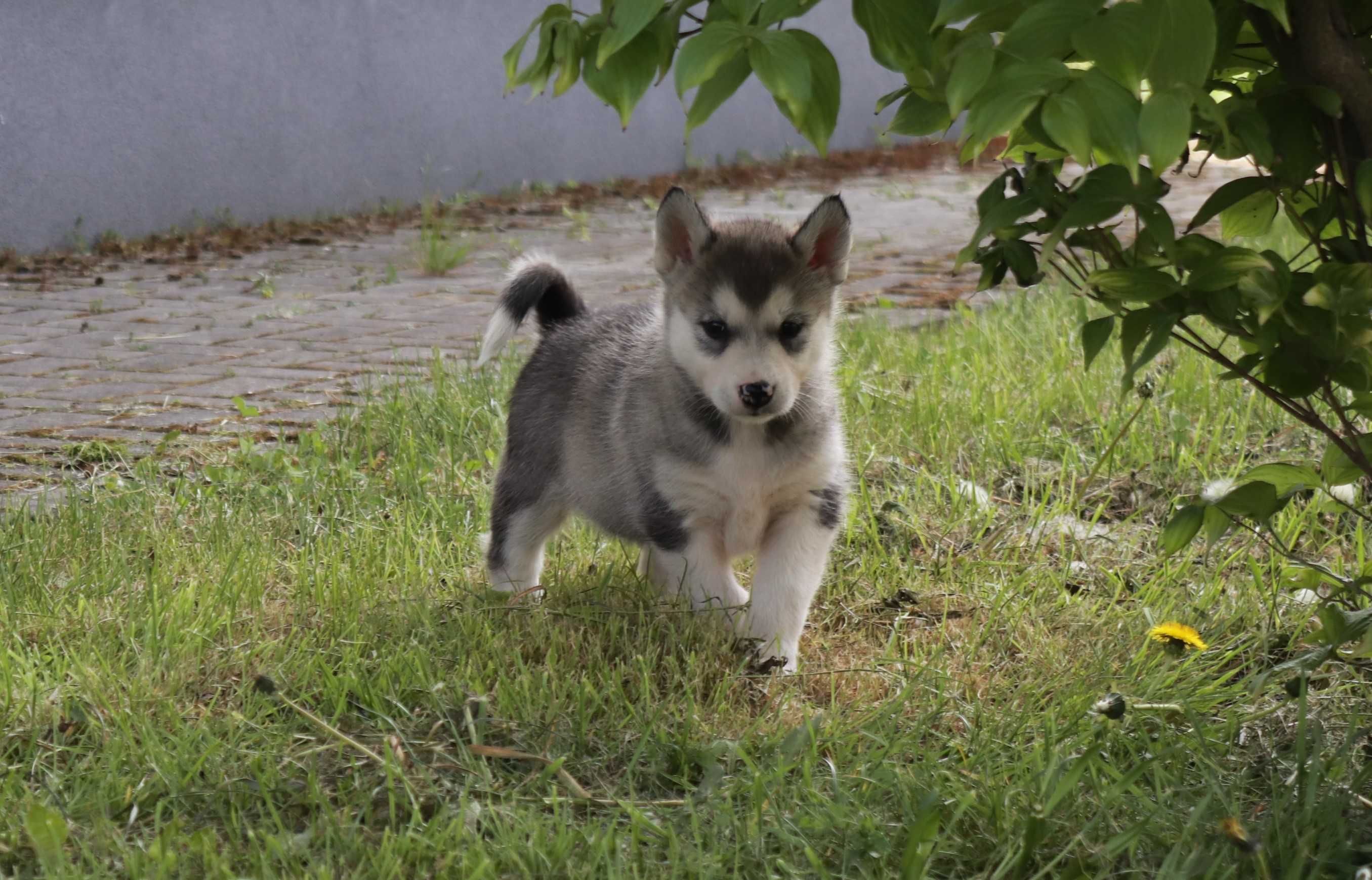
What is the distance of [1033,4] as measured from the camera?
6.44 ft

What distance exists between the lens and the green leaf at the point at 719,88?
201cm

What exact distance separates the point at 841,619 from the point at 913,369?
2.09 metres

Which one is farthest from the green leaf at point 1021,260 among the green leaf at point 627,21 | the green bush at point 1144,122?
the green leaf at point 627,21

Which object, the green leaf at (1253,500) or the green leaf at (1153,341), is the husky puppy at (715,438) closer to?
the green leaf at (1253,500)

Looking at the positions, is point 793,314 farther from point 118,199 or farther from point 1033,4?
point 118,199

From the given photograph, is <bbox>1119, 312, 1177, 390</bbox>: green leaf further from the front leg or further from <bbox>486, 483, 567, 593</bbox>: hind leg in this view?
<bbox>486, 483, 567, 593</bbox>: hind leg

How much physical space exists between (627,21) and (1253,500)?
1.35m

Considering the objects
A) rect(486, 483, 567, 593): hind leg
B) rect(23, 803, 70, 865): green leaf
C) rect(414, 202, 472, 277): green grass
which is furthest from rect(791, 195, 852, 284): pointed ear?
rect(414, 202, 472, 277): green grass

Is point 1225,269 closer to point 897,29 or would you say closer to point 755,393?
point 897,29

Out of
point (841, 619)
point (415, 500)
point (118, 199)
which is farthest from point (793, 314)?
point (118, 199)

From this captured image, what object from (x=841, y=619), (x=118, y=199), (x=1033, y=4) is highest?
(x=1033, y=4)

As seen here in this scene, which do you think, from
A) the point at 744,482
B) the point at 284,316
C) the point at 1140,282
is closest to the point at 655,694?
the point at 744,482

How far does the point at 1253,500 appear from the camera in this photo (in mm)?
2500

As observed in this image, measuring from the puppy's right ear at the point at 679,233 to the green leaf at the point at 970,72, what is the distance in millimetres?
1813
